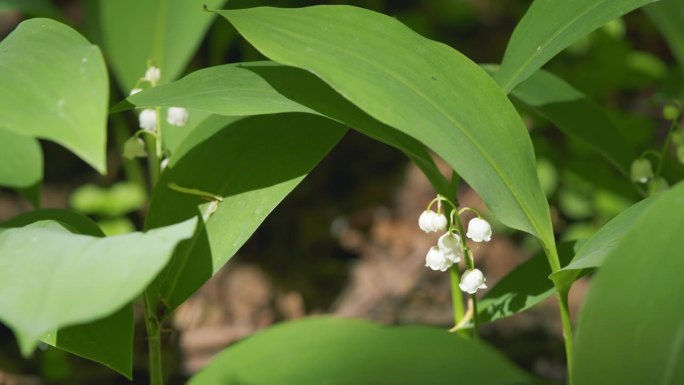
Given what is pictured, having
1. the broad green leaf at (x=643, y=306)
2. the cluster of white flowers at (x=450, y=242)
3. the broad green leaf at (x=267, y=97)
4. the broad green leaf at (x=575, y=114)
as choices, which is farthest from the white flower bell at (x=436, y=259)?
the broad green leaf at (x=575, y=114)

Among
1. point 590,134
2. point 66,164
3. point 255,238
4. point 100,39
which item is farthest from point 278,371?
point 66,164

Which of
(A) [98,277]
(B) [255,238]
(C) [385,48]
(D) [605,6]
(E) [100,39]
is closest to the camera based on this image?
(A) [98,277]

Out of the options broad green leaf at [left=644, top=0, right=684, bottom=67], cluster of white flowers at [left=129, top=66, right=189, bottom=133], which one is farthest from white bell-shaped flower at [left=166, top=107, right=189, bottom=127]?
broad green leaf at [left=644, top=0, right=684, bottom=67]

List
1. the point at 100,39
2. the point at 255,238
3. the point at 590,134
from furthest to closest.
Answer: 1. the point at 255,238
2. the point at 100,39
3. the point at 590,134

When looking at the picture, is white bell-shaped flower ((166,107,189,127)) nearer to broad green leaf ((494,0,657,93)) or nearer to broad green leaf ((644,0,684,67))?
broad green leaf ((494,0,657,93))

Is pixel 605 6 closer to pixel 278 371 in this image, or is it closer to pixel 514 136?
pixel 514 136

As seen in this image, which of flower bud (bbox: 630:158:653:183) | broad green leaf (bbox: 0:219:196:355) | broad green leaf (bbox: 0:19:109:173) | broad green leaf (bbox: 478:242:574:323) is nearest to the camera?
broad green leaf (bbox: 0:219:196:355)
